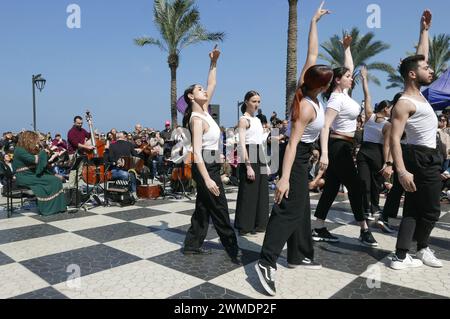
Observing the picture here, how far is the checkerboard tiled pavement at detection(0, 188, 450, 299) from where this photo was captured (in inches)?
93.6

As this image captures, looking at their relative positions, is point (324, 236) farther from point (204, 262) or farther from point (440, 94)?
point (440, 94)

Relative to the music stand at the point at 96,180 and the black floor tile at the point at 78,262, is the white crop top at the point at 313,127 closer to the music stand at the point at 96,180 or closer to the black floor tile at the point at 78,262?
the black floor tile at the point at 78,262

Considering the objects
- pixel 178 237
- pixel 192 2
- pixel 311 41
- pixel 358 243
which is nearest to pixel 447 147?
pixel 358 243

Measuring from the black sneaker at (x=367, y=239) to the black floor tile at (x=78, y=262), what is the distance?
7.46 feet

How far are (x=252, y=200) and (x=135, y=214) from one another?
2.11 metres

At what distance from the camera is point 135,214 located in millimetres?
5242

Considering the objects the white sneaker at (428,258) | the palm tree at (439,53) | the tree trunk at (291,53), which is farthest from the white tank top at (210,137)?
the palm tree at (439,53)

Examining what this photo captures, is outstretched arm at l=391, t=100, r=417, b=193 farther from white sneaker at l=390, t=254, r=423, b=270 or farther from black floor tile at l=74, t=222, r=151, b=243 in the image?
black floor tile at l=74, t=222, r=151, b=243

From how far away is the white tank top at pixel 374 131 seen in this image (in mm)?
4207

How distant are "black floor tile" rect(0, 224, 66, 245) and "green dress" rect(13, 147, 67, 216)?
0.81m

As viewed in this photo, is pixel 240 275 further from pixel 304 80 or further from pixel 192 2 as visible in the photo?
pixel 192 2

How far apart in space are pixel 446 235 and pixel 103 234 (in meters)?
3.94

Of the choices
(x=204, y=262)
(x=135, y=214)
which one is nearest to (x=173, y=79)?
(x=135, y=214)

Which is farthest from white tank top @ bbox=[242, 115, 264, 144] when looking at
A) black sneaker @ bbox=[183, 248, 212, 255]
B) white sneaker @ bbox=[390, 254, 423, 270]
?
white sneaker @ bbox=[390, 254, 423, 270]
